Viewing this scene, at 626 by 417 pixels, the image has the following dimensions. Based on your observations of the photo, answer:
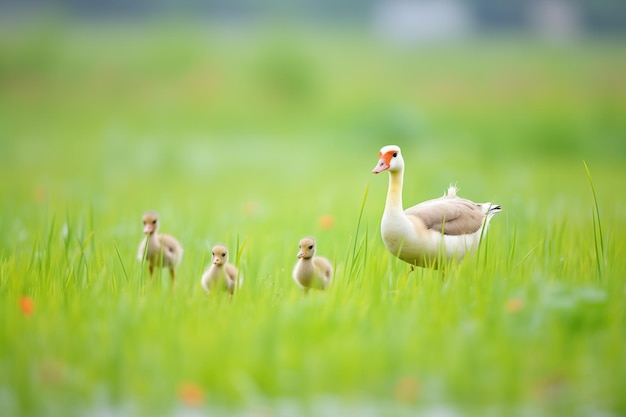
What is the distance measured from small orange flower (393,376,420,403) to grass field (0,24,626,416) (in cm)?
1

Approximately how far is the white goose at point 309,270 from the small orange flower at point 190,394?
154 centimetres

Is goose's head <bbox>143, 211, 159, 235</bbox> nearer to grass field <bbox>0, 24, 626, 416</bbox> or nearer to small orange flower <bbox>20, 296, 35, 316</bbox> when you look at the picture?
grass field <bbox>0, 24, 626, 416</bbox>

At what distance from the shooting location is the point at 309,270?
514cm

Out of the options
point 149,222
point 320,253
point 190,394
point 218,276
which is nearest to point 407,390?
point 190,394

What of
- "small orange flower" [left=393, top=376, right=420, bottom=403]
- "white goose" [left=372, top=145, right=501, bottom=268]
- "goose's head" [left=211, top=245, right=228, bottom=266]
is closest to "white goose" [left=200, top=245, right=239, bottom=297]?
"goose's head" [left=211, top=245, right=228, bottom=266]

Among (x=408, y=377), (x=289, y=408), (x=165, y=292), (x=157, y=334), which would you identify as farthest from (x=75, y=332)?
(x=408, y=377)

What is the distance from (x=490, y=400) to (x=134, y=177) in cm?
1008

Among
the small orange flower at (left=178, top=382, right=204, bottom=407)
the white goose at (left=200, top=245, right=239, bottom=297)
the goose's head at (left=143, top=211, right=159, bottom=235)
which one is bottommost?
the small orange flower at (left=178, top=382, right=204, bottom=407)

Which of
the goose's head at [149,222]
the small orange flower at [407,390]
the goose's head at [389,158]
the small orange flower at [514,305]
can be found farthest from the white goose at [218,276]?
the small orange flower at [514,305]

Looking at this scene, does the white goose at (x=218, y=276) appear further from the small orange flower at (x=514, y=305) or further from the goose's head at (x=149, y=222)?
the small orange flower at (x=514, y=305)

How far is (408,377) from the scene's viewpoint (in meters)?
3.85

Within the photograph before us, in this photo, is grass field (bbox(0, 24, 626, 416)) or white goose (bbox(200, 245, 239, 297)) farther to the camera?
white goose (bbox(200, 245, 239, 297))

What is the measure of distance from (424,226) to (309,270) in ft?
2.85

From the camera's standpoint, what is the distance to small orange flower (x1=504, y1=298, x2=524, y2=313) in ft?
14.2
